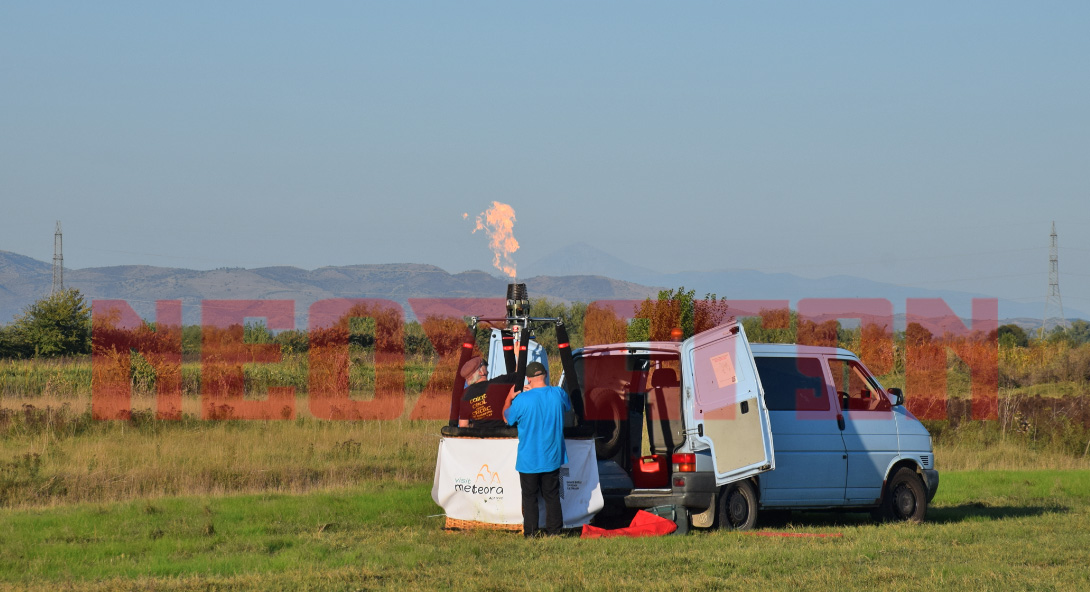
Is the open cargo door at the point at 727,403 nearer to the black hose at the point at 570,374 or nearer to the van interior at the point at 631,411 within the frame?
the van interior at the point at 631,411

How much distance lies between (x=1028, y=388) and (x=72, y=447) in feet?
128

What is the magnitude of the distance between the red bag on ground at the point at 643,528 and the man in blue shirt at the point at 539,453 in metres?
0.36

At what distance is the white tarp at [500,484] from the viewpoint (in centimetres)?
1196

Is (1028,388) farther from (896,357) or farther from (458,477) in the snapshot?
(458,477)

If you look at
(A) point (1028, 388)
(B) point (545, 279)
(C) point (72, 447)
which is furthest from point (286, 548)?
(B) point (545, 279)

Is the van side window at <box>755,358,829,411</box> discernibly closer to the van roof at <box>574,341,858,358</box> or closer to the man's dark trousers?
the van roof at <box>574,341,858,358</box>

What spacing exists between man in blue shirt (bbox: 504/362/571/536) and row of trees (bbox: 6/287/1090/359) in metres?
16.3

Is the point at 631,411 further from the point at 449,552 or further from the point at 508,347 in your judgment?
the point at 449,552

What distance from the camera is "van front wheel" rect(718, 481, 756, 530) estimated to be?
40.7 ft

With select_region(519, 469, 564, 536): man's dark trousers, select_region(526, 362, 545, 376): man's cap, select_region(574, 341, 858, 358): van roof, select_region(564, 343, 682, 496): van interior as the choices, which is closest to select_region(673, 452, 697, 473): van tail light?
select_region(564, 343, 682, 496): van interior

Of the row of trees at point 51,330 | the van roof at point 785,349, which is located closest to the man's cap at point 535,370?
the van roof at point 785,349

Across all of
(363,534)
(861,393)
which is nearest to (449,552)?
(363,534)

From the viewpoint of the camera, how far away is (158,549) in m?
11.1

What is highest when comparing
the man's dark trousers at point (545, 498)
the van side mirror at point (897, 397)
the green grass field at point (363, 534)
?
the van side mirror at point (897, 397)
